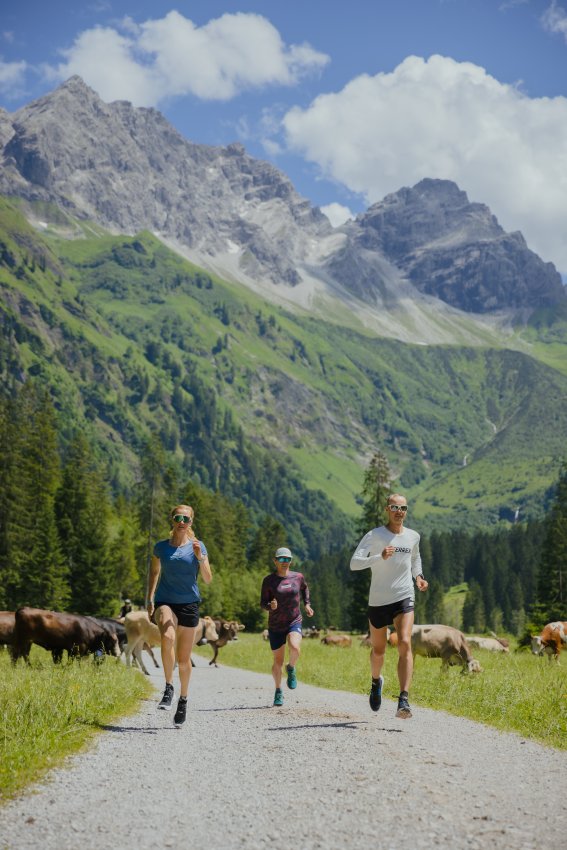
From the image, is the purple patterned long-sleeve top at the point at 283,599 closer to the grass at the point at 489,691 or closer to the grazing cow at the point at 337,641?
the grass at the point at 489,691

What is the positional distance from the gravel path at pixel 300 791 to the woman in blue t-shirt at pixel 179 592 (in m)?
1.30

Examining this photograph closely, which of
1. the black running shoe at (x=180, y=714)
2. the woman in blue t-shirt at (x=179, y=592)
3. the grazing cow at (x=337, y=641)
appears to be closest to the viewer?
the black running shoe at (x=180, y=714)

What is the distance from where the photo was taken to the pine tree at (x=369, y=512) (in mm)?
73562

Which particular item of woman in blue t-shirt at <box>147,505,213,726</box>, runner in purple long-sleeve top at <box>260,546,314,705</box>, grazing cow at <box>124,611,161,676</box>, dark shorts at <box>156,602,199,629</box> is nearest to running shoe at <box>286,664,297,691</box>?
runner in purple long-sleeve top at <box>260,546,314,705</box>

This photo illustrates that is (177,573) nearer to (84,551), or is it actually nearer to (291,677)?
(291,677)

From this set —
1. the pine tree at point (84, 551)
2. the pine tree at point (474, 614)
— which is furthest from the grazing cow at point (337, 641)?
the pine tree at point (474, 614)

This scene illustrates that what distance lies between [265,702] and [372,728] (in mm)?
6611

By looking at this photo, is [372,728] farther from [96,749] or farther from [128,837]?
[128,837]

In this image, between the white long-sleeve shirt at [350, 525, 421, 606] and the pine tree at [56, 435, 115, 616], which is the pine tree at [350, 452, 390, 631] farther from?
the white long-sleeve shirt at [350, 525, 421, 606]

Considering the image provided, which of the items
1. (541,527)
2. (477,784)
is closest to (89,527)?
(477,784)

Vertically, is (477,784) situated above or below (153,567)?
below

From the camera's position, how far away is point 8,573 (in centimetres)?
6562

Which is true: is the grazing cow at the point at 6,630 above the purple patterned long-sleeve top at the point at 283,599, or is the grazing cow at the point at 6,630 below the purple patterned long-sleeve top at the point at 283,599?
below

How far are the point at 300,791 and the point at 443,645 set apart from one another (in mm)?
16534
